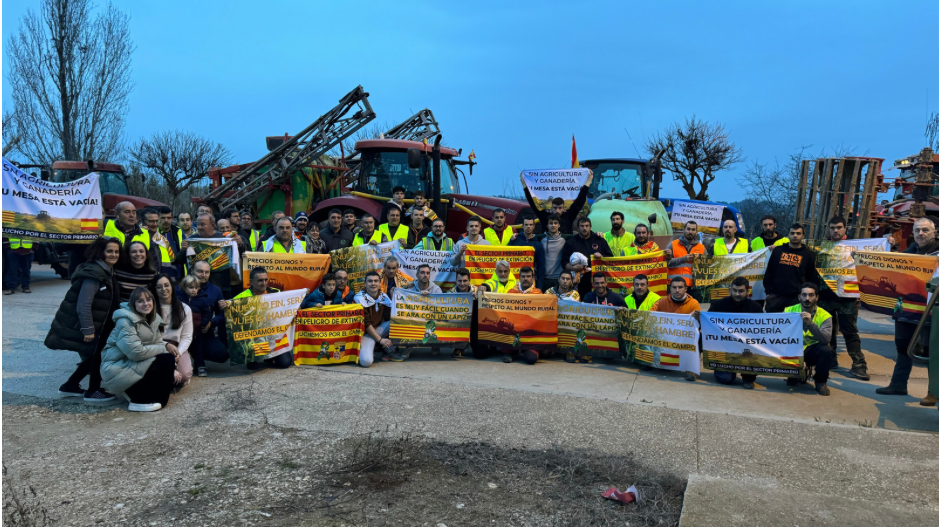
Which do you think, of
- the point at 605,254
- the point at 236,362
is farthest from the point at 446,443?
the point at 605,254

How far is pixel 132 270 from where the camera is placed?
6.86 m

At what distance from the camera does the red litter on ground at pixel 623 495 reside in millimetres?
4328

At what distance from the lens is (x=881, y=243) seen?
917cm

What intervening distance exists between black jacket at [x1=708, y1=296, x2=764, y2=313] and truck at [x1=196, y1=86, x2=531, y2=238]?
5376mm

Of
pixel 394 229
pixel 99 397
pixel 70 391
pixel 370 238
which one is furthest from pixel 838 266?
pixel 70 391

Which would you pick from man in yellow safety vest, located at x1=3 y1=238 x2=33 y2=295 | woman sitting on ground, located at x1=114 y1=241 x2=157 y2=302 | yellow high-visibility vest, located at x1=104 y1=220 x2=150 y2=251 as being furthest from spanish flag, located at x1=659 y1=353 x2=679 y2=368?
man in yellow safety vest, located at x1=3 y1=238 x2=33 y2=295

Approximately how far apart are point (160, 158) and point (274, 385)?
111 ft

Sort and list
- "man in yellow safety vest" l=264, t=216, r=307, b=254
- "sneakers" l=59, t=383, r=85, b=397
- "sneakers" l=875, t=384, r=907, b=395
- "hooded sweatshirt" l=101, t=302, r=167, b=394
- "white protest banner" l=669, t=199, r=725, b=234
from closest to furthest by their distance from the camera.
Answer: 1. "hooded sweatshirt" l=101, t=302, r=167, b=394
2. "sneakers" l=59, t=383, r=85, b=397
3. "sneakers" l=875, t=384, r=907, b=395
4. "man in yellow safety vest" l=264, t=216, r=307, b=254
5. "white protest banner" l=669, t=199, r=725, b=234

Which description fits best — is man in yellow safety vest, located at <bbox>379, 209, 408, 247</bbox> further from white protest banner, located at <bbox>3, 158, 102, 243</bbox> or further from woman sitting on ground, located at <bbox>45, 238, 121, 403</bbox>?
white protest banner, located at <bbox>3, 158, 102, 243</bbox>

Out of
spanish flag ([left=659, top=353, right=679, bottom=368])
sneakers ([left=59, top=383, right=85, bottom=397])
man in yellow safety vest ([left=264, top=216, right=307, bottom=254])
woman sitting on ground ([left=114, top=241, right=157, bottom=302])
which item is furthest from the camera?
man in yellow safety vest ([left=264, top=216, right=307, bottom=254])

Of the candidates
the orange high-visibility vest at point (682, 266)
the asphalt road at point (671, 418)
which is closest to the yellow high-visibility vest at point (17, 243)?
the asphalt road at point (671, 418)

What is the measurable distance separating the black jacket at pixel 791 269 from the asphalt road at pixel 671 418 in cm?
113

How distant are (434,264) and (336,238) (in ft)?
4.86

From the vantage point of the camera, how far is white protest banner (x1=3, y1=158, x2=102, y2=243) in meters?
11.5
